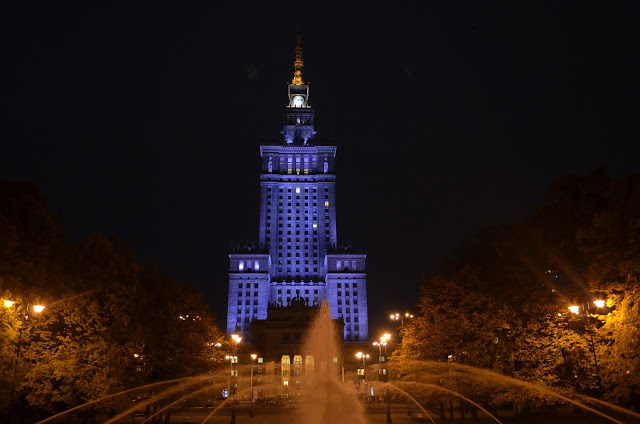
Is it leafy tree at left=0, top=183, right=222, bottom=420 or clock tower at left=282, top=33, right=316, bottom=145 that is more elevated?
clock tower at left=282, top=33, right=316, bottom=145

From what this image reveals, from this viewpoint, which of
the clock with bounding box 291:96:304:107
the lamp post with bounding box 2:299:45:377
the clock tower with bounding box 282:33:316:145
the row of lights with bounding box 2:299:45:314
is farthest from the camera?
the clock with bounding box 291:96:304:107

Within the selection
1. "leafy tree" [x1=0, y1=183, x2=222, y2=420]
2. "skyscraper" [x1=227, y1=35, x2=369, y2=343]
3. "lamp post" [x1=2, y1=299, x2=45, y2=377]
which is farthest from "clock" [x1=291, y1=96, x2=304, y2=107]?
"lamp post" [x1=2, y1=299, x2=45, y2=377]

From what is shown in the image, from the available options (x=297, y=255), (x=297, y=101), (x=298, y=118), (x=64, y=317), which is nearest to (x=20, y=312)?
(x=64, y=317)

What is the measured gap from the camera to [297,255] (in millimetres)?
140625

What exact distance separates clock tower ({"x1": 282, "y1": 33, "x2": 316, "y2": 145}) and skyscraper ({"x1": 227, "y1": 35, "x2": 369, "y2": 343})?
7.63 metres

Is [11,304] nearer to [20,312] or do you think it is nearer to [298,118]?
[20,312]

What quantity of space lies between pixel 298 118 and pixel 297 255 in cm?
4474

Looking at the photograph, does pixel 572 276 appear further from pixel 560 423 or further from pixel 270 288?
pixel 270 288

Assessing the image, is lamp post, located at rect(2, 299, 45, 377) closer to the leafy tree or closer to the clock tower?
the leafy tree

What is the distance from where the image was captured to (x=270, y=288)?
13800 cm

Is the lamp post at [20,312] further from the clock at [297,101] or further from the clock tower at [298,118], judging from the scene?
the clock at [297,101]

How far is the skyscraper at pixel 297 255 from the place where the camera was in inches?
5344

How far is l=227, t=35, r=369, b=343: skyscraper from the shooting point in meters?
136

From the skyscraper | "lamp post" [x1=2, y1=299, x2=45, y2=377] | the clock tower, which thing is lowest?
"lamp post" [x1=2, y1=299, x2=45, y2=377]
